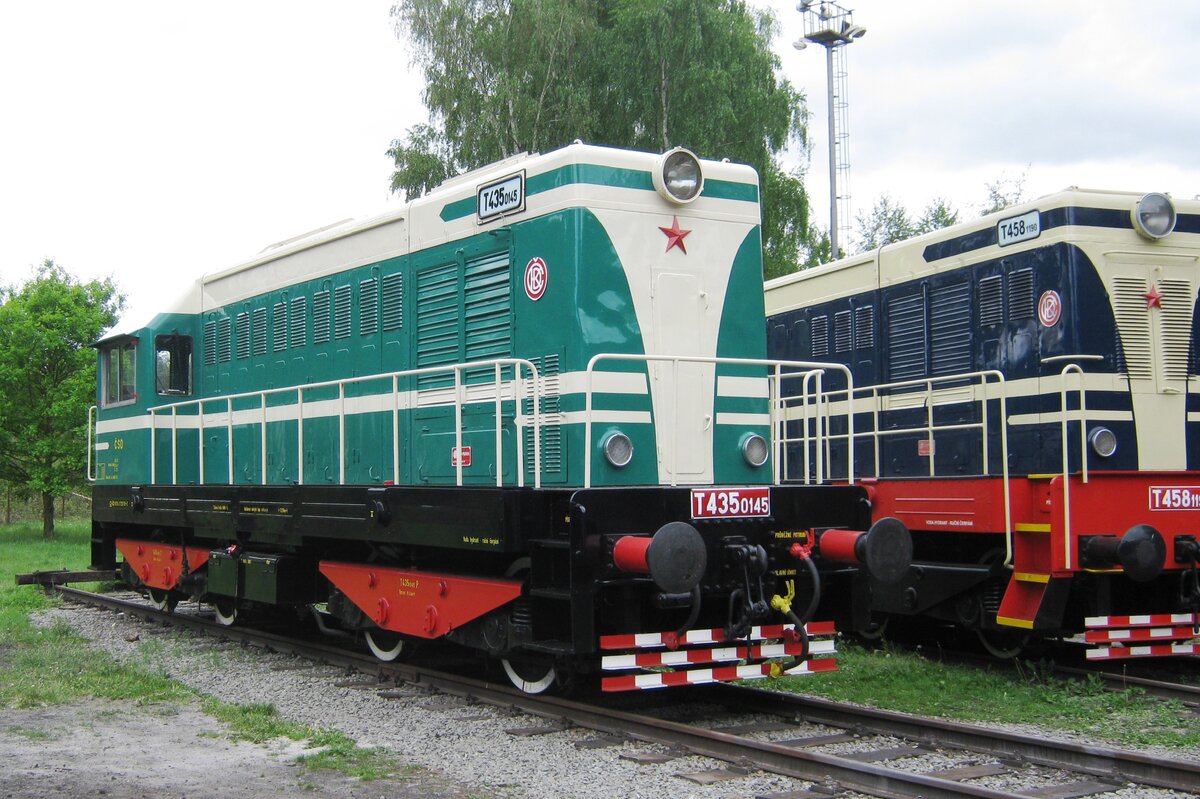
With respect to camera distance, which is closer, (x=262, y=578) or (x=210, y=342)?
(x=262, y=578)

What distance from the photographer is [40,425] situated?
2831 centimetres

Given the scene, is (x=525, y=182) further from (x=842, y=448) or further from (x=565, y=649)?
(x=842, y=448)

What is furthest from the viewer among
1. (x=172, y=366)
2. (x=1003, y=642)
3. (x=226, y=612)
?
(x=172, y=366)

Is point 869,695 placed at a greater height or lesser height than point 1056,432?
lesser

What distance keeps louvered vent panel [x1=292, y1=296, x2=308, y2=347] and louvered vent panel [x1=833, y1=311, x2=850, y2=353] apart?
17.6 feet

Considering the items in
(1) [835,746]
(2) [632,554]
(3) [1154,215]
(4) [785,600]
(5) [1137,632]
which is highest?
(3) [1154,215]

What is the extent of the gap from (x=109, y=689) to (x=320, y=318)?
3720 mm

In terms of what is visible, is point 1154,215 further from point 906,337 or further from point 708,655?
point 708,655

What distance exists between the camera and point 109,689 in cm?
823

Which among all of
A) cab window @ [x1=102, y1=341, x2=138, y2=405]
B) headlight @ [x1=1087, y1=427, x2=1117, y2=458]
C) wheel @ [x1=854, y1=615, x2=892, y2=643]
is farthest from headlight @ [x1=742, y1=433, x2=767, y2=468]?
cab window @ [x1=102, y1=341, x2=138, y2=405]

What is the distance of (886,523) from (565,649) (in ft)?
7.03

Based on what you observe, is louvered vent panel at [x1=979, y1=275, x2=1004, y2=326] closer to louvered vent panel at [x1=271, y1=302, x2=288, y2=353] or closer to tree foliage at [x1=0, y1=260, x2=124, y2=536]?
louvered vent panel at [x1=271, y1=302, x2=288, y2=353]

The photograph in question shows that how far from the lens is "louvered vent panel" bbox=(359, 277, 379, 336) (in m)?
9.66

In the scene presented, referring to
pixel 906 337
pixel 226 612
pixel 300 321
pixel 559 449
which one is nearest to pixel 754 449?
pixel 559 449
